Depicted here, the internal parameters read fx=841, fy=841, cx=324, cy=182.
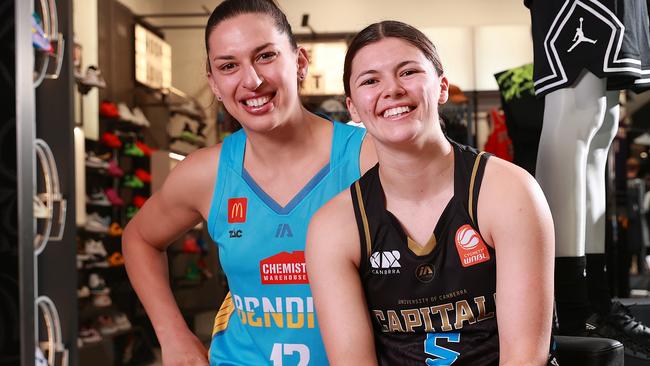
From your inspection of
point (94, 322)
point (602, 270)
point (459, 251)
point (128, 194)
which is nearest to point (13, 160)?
point (459, 251)

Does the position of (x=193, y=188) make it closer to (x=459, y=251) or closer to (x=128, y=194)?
(x=459, y=251)

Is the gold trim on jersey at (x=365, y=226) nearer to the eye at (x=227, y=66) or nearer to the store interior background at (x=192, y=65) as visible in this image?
the eye at (x=227, y=66)

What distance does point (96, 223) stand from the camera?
6840 mm

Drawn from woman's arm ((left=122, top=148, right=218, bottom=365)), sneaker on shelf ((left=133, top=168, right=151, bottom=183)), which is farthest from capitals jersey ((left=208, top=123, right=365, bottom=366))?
sneaker on shelf ((left=133, top=168, right=151, bottom=183))

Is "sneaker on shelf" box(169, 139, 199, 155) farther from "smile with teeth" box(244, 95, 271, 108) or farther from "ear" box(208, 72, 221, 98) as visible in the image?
"smile with teeth" box(244, 95, 271, 108)

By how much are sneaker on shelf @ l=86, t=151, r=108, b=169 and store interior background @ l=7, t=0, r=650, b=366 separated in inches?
4.0

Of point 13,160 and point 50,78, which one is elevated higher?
point 50,78

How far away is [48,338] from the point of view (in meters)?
2.44

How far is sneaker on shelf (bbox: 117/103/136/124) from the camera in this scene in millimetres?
7623

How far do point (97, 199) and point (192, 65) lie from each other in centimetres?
289

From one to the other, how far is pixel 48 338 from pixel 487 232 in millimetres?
1473

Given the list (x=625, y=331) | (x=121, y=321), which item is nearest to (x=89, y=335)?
(x=121, y=321)

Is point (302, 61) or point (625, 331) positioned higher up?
point (302, 61)

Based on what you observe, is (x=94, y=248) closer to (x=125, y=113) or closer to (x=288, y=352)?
(x=125, y=113)
